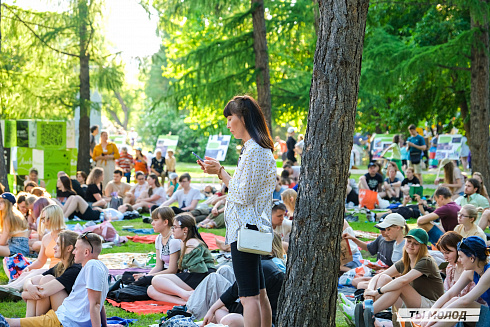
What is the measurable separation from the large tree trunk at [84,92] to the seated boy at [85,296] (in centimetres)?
1342

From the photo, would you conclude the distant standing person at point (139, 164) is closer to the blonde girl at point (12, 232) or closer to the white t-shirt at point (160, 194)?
the white t-shirt at point (160, 194)

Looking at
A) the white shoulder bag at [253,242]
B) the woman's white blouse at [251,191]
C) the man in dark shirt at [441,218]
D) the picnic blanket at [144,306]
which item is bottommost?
the picnic blanket at [144,306]

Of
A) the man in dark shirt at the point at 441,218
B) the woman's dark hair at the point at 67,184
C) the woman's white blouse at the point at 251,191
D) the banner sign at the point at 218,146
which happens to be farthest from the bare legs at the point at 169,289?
the banner sign at the point at 218,146

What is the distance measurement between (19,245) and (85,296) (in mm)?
3927

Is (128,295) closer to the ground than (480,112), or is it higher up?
closer to the ground

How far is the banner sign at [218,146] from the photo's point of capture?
21047mm

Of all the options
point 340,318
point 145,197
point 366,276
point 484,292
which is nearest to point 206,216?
point 145,197

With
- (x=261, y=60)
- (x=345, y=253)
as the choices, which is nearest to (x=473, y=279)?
(x=345, y=253)

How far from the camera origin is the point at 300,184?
14.6 feet

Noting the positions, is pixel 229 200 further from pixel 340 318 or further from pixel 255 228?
pixel 340 318

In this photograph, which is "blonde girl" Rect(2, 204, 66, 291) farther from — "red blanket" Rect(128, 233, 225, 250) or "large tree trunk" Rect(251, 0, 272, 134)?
"large tree trunk" Rect(251, 0, 272, 134)

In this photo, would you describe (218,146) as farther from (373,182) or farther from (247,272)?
(247,272)

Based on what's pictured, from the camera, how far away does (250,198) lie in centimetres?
440

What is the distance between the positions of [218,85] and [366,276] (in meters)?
9.86
